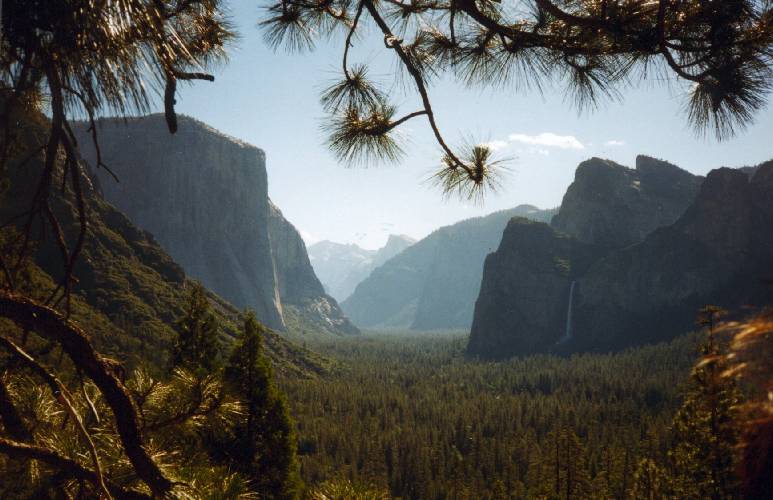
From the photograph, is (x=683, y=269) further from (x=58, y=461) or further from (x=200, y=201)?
(x=200, y=201)

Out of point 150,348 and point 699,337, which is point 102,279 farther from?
point 699,337

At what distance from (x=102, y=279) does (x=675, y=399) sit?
100 metres

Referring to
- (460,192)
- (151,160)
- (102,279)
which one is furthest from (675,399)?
(151,160)

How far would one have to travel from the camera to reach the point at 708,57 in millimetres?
3404

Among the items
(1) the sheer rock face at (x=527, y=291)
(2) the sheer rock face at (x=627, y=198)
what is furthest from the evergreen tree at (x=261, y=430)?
(2) the sheer rock face at (x=627, y=198)

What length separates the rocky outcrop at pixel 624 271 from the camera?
12306 centimetres

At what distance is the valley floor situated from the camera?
44.6 meters

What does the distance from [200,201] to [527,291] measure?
412ft

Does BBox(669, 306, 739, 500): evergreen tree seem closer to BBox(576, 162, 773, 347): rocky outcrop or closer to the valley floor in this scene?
the valley floor

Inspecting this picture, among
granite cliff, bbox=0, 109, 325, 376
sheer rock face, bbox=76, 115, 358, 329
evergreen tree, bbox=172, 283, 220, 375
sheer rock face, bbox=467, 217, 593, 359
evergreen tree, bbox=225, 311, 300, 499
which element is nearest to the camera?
evergreen tree, bbox=225, 311, 300, 499

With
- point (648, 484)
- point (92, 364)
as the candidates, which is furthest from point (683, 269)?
point (92, 364)

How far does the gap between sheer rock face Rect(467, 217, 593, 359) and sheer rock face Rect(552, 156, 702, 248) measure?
10.0m

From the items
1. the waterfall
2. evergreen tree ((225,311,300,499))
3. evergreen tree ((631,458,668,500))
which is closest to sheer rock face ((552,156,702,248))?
the waterfall

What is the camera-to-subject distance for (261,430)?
42.6 feet
